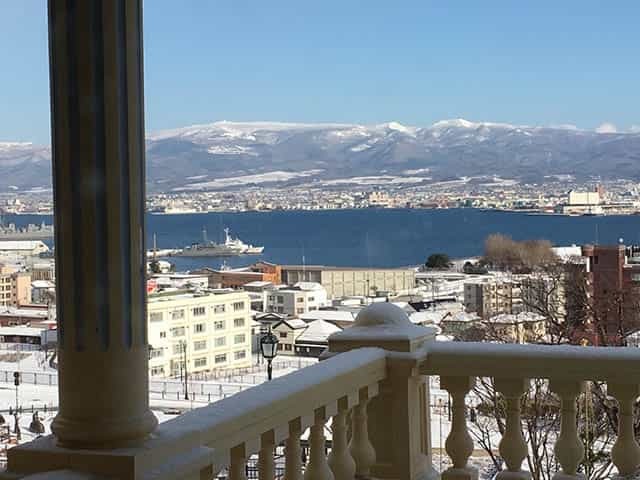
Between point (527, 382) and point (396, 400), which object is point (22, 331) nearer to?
point (396, 400)

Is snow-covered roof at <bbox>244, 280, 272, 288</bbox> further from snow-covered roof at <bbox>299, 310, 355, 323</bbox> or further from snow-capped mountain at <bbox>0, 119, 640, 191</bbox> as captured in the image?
snow-covered roof at <bbox>299, 310, 355, 323</bbox>

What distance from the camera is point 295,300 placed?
16.7 metres

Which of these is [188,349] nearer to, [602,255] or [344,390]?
[602,255]

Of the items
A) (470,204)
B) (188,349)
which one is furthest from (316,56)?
(188,349)

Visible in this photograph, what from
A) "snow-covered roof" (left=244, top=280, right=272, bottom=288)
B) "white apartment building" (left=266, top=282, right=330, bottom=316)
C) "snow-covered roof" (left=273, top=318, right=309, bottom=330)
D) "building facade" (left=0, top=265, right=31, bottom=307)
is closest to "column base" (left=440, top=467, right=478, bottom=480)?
"building facade" (left=0, top=265, right=31, bottom=307)

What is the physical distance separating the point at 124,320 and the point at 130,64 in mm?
342

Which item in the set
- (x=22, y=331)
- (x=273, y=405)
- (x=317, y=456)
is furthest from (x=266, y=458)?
(x=22, y=331)

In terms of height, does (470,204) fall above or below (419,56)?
below

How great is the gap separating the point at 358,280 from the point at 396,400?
60.3 ft

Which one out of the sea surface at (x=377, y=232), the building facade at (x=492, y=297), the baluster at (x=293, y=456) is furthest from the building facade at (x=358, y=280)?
the baluster at (x=293, y=456)

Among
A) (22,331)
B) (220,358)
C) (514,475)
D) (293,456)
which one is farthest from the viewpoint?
(220,358)

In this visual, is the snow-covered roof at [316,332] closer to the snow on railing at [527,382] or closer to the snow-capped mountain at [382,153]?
the snow-capped mountain at [382,153]

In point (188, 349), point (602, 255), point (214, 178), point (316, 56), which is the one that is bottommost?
point (188, 349)

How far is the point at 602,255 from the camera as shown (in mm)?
11539
